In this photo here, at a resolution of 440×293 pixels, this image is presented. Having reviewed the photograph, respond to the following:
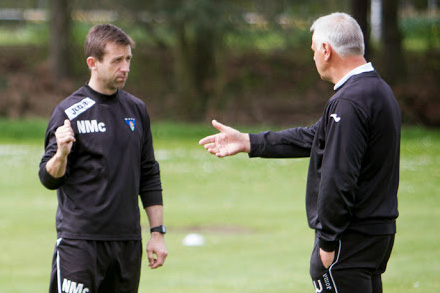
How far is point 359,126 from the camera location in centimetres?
437

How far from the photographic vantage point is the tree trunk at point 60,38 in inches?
1348

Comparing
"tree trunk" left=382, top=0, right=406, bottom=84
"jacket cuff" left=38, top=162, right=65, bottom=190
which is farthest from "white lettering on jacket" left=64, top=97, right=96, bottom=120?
"tree trunk" left=382, top=0, right=406, bottom=84

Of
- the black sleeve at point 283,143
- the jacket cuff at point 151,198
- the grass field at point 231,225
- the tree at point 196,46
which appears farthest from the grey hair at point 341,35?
the tree at point 196,46

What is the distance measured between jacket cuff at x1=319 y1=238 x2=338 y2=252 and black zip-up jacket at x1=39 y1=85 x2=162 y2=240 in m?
1.21

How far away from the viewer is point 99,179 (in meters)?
5.03

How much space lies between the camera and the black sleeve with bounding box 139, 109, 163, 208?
17.6 feet

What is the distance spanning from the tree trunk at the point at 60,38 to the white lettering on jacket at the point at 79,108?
29.8 metres

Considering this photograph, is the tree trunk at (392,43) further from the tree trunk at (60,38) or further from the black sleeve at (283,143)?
the black sleeve at (283,143)

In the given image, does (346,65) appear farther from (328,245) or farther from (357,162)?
(328,245)

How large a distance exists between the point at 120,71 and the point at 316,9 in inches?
1136

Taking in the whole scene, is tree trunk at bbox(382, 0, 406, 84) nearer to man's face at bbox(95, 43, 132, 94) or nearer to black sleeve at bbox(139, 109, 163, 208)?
black sleeve at bbox(139, 109, 163, 208)

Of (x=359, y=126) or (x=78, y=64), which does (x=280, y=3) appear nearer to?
(x=78, y=64)

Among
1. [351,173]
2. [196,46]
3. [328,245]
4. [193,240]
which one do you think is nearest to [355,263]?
[328,245]

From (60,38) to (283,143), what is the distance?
30362mm
